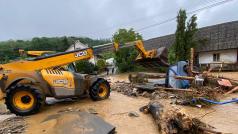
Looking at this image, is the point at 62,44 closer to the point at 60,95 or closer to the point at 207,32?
the point at 207,32

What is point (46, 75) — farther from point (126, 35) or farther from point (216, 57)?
point (126, 35)

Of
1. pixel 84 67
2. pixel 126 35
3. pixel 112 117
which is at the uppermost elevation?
pixel 126 35

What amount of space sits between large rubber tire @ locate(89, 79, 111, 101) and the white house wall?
17.5 metres

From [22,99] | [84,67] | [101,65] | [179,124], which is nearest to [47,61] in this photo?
[22,99]

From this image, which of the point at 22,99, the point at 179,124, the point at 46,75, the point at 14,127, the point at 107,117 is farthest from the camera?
the point at 46,75

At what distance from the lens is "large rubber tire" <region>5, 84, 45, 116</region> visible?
6.89m

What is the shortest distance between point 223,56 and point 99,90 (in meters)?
18.5

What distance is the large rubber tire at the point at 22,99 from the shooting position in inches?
271

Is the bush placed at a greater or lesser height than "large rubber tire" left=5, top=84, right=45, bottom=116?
greater

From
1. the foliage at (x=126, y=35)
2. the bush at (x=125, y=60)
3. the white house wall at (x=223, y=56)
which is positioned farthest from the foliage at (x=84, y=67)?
the white house wall at (x=223, y=56)

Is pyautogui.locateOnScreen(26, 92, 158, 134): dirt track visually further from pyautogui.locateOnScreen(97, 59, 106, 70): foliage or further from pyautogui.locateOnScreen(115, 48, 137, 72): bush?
pyautogui.locateOnScreen(97, 59, 106, 70): foliage

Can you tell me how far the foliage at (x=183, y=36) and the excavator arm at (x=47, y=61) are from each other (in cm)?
1559

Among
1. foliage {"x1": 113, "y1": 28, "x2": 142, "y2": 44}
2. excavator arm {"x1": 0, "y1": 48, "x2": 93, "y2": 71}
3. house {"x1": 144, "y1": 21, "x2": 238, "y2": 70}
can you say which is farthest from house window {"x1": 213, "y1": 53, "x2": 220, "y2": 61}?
excavator arm {"x1": 0, "y1": 48, "x2": 93, "y2": 71}

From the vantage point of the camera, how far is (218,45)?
76.6 ft
